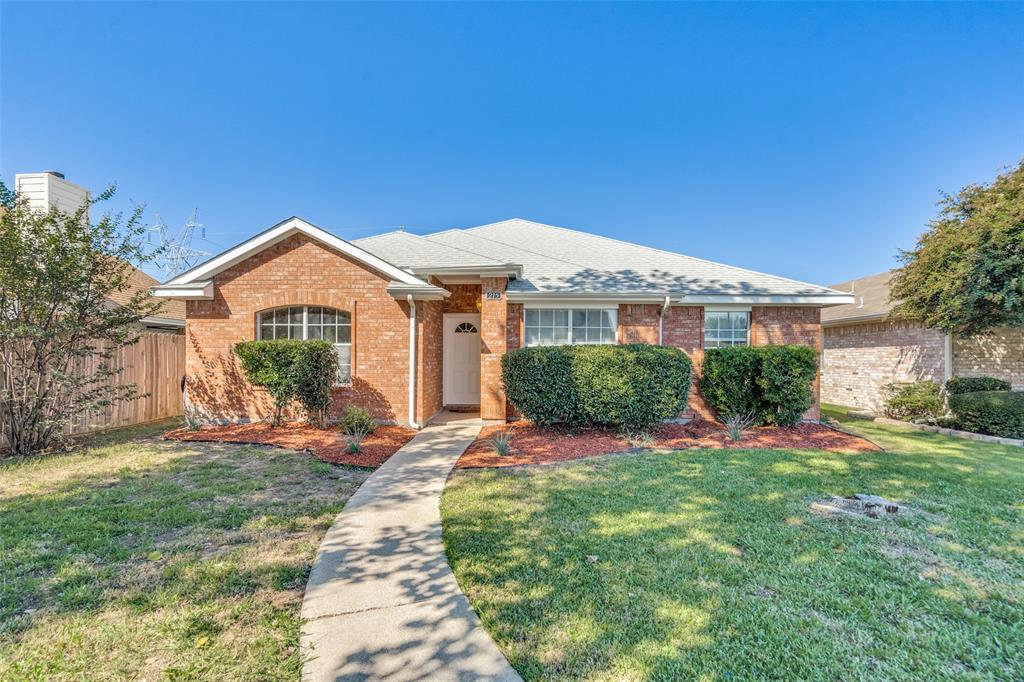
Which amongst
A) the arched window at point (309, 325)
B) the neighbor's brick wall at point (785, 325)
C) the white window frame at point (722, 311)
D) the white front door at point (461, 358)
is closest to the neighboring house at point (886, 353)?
the neighbor's brick wall at point (785, 325)

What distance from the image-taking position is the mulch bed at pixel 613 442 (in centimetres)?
702

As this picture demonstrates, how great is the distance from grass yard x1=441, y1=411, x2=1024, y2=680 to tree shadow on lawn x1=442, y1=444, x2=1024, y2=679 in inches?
0.5

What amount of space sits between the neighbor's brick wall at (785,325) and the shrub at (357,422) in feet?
30.9

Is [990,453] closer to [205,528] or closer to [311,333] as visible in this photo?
[205,528]

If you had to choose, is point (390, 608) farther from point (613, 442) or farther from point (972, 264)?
point (972, 264)

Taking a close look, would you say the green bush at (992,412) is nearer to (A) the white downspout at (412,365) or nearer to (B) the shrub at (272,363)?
(A) the white downspout at (412,365)

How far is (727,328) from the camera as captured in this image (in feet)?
35.1

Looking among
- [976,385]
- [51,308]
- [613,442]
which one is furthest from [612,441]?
[976,385]

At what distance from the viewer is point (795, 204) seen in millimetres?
16062

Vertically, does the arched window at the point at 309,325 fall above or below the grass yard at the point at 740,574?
above

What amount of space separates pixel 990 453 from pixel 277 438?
13452mm

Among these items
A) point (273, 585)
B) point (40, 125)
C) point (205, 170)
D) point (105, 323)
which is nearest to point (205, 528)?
point (273, 585)

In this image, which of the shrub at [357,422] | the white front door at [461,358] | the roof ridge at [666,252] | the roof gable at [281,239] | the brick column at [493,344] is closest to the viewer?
the shrub at [357,422]

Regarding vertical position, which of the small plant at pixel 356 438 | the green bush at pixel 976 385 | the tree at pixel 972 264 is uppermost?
the tree at pixel 972 264
